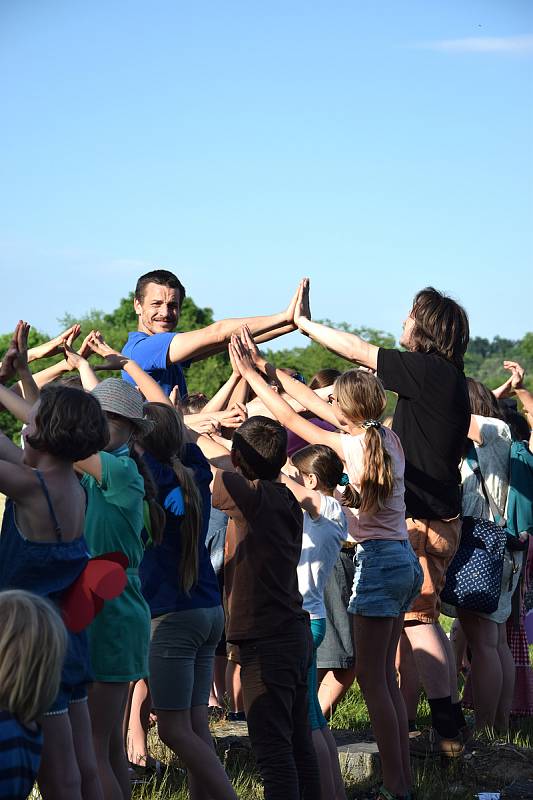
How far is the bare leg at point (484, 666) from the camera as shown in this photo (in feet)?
21.9

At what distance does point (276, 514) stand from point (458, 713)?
6.72ft

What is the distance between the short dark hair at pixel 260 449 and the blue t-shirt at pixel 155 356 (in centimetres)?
93

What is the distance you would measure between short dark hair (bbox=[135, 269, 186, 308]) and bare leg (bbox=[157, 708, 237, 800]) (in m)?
2.36

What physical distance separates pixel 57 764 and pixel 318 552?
2368mm

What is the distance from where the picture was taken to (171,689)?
4.57 metres

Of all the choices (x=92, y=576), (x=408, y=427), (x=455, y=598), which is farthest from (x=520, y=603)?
(x=92, y=576)

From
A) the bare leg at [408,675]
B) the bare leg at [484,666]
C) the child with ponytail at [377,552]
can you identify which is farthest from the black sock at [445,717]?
the bare leg at [484,666]

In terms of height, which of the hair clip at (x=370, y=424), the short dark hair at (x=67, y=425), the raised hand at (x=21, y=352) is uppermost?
the raised hand at (x=21, y=352)

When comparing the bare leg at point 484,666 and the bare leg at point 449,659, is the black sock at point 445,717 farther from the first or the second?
the bare leg at point 484,666

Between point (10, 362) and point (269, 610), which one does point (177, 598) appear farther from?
point (10, 362)

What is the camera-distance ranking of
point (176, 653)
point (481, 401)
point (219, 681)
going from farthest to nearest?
point (219, 681) → point (481, 401) → point (176, 653)

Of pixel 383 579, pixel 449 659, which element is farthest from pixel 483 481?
pixel 383 579

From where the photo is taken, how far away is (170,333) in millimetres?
5789

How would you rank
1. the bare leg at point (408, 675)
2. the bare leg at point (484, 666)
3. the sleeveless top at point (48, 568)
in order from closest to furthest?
the sleeveless top at point (48, 568) < the bare leg at point (408, 675) < the bare leg at point (484, 666)
